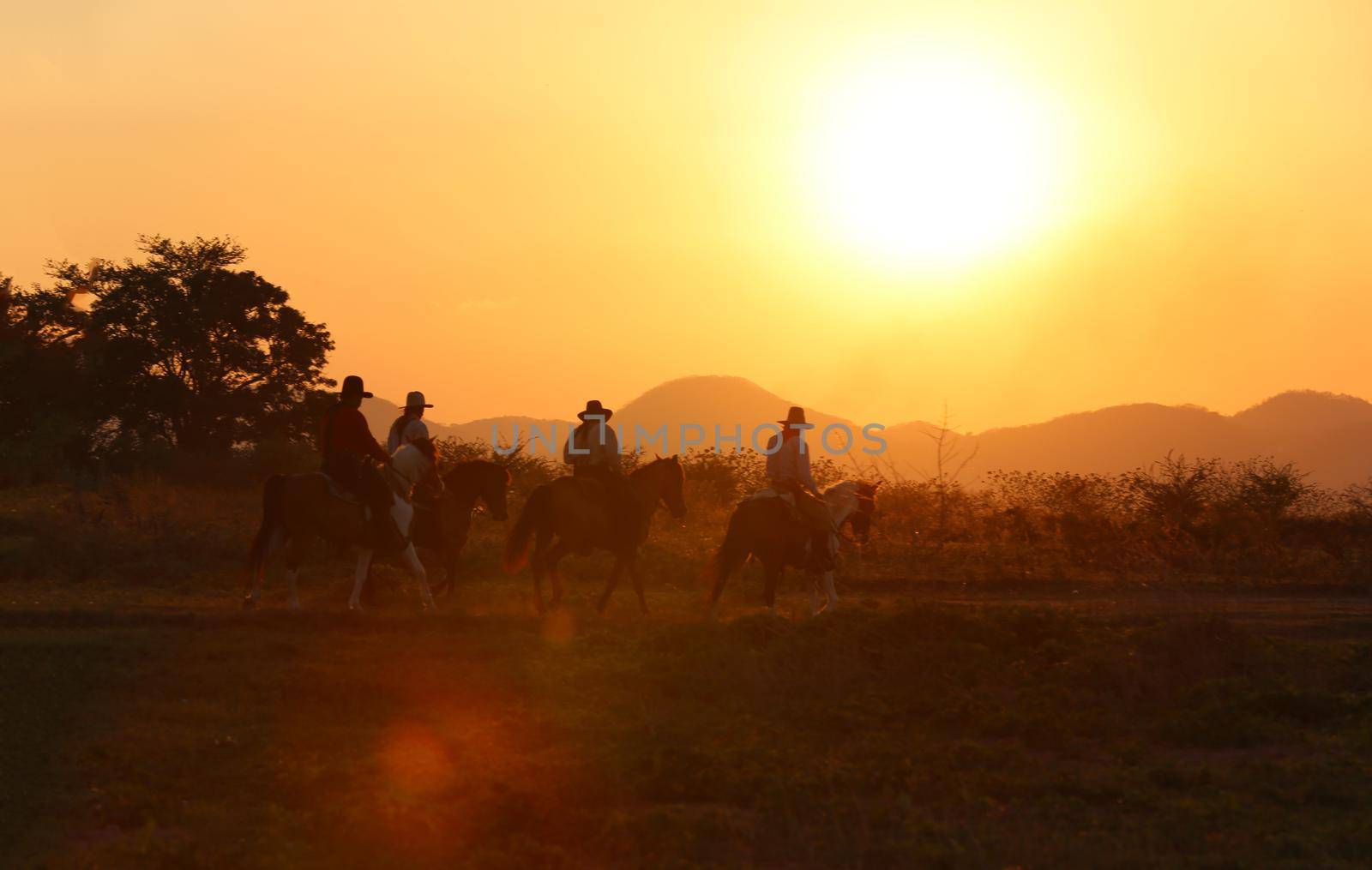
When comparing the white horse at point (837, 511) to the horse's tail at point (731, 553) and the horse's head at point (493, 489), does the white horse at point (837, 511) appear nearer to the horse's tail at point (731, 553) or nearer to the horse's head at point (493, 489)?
the horse's tail at point (731, 553)

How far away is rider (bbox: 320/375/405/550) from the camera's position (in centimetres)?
1385

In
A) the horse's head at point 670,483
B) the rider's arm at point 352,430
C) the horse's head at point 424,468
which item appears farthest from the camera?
the horse's head at point 670,483

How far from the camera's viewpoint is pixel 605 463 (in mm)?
15281


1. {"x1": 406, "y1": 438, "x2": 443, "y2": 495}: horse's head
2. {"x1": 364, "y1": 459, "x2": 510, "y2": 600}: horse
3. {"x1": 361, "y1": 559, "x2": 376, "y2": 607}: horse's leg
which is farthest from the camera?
{"x1": 364, "y1": 459, "x2": 510, "y2": 600}: horse

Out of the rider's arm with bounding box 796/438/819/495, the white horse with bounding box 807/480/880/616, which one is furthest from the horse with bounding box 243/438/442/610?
the white horse with bounding box 807/480/880/616

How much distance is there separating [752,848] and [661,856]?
0.56m

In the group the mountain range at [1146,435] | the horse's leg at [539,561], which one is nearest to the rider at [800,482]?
the horse's leg at [539,561]

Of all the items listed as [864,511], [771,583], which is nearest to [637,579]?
[771,583]

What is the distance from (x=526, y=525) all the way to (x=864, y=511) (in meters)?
4.38

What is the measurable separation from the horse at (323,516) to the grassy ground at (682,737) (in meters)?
0.52

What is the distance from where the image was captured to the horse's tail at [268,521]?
1406cm

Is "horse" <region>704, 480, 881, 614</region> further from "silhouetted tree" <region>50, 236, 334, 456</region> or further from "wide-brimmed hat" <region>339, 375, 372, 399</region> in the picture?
"silhouetted tree" <region>50, 236, 334, 456</region>

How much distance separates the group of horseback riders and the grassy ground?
134 cm

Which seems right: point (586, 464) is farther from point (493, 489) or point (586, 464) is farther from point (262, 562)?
point (262, 562)
